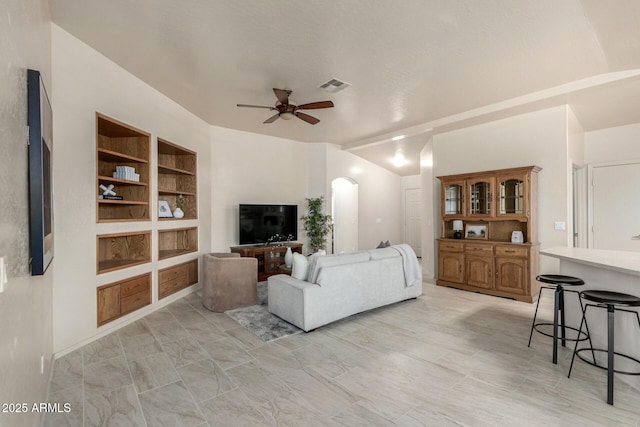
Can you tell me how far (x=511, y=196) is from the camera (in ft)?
15.9

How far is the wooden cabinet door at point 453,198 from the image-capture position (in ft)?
17.6

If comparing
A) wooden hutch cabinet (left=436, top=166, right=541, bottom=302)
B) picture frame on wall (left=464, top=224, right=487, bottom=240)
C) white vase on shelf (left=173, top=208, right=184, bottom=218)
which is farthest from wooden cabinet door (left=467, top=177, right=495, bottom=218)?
white vase on shelf (left=173, top=208, right=184, bottom=218)

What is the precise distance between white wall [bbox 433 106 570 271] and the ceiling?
13.4 inches

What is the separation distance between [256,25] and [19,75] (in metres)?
1.96

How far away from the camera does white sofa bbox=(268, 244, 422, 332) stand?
11.2 feet

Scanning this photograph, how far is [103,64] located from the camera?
134 inches

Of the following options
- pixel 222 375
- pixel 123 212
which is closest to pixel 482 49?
pixel 222 375

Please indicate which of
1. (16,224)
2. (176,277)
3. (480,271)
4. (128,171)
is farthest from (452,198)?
(16,224)

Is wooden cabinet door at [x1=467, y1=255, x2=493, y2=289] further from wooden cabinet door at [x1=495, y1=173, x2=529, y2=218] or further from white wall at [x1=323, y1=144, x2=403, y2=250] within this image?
white wall at [x1=323, y1=144, x2=403, y2=250]

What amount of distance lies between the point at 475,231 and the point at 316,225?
327 cm

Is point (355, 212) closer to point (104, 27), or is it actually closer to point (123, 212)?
point (123, 212)

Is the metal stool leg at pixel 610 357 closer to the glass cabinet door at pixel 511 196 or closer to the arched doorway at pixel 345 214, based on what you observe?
the glass cabinet door at pixel 511 196

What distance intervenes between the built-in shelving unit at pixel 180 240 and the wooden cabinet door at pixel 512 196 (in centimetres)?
512

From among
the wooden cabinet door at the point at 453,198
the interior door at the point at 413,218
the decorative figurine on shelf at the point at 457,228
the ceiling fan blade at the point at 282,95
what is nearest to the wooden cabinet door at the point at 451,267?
the decorative figurine on shelf at the point at 457,228
